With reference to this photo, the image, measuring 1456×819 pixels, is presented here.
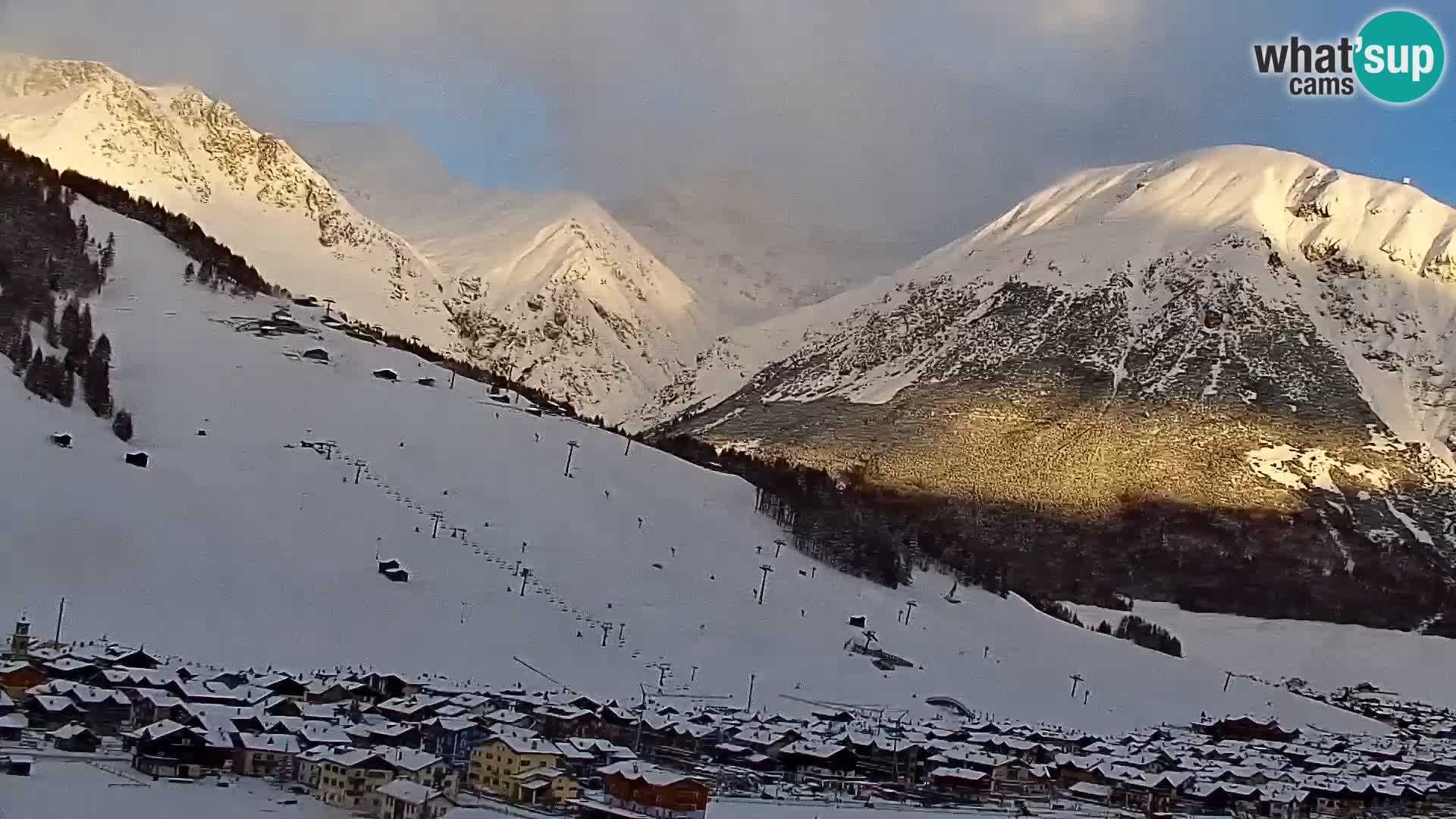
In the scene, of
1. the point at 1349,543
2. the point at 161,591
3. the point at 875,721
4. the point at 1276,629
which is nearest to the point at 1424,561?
the point at 1349,543

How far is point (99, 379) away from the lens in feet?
Answer: 286

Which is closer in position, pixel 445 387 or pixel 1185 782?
pixel 1185 782

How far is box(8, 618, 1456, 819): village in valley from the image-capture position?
130ft

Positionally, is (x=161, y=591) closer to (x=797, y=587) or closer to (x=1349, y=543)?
(x=797, y=587)

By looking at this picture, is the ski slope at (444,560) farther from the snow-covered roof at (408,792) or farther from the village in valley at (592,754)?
the snow-covered roof at (408,792)

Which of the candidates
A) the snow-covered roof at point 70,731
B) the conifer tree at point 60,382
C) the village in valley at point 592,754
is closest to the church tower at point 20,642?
the village in valley at point 592,754

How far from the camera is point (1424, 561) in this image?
16050 centimetres

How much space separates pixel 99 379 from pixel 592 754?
5137cm

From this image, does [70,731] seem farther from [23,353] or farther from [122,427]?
[23,353]

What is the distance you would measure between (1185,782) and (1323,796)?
547 centimetres

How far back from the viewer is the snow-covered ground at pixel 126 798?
33.3 metres

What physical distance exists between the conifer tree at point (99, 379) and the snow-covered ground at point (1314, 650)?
2756 inches

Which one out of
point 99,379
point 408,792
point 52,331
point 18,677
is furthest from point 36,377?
point 408,792

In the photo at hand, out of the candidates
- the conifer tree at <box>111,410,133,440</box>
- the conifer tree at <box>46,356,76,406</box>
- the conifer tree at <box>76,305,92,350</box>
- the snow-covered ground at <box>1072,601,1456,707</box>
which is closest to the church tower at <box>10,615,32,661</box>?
the conifer tree at <box>111,410,133,440</box>
